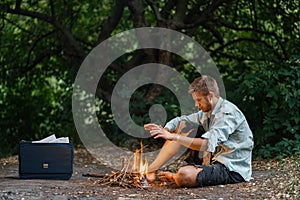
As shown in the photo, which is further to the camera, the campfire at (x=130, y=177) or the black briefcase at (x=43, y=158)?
the black briefcase at (x=43, y=158)

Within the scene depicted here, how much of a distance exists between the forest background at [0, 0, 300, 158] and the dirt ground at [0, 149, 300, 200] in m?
1.57

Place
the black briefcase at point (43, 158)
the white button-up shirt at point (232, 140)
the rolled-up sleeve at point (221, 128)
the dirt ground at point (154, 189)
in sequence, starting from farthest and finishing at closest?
the black briefcase at point (43, 158) < the white button-up shirt at point (232, 140) < the rolled-up sleeve at point (221, 128) < the dirt ground at point (154, 189)

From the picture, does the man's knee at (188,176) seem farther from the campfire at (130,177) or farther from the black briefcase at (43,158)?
the black briefcase at (43,158)

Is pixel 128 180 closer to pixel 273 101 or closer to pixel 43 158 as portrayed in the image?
pixel 43 158

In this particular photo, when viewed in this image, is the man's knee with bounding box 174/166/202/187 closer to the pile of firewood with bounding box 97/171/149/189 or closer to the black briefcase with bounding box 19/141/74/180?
the pile of firewood with bounding box 97/171/149/189

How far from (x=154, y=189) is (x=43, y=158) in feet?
3.89

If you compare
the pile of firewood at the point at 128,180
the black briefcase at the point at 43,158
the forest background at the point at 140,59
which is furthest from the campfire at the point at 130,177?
the forest background at the point at 140,59

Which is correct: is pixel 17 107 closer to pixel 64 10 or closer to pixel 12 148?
pixel 12 148

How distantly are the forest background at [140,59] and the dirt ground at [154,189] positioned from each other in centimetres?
157

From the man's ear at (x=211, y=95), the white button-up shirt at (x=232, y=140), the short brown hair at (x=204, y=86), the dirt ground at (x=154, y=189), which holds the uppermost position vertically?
the short brown hair at (x=204, y=86)

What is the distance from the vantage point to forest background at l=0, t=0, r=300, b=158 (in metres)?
8.01

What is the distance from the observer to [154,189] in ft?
18.9

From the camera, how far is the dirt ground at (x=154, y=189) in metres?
5.18

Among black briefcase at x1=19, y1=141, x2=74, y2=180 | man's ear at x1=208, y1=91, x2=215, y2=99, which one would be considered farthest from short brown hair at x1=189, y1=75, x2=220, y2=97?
black briefcase at x1=19, y1=141, x2=74, y2=180
